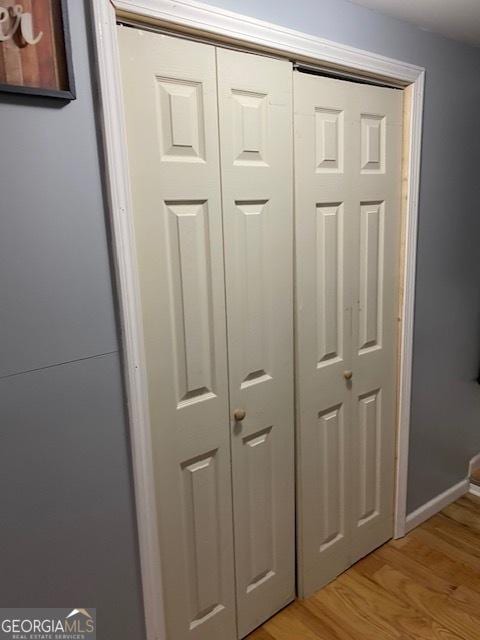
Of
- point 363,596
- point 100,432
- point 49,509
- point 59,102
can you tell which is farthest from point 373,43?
point 363,596

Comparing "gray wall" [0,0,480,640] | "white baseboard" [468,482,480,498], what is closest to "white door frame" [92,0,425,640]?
"gray wall" [0,0,480,640]

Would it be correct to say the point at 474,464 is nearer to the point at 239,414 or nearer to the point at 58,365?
the point at 239,414

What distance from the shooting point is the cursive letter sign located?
3.07 feet

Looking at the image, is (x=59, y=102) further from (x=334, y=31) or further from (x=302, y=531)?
(x=302, y=531)

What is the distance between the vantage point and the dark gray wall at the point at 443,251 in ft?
5.81

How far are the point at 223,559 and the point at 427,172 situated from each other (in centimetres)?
164

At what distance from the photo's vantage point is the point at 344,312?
1782 mm

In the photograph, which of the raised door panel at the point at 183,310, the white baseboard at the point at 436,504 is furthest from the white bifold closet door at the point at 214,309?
the white baseboard at the point at 436,504

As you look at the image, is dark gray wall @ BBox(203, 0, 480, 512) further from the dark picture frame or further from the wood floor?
the dark picture frame

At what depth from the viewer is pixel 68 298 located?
1.10 m

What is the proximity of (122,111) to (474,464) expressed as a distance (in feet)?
8.00

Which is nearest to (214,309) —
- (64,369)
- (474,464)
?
(64,369)

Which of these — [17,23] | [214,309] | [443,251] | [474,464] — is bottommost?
[474,464]

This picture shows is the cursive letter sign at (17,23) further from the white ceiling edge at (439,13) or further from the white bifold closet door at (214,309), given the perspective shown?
the white ceiling edge at (439,13)
